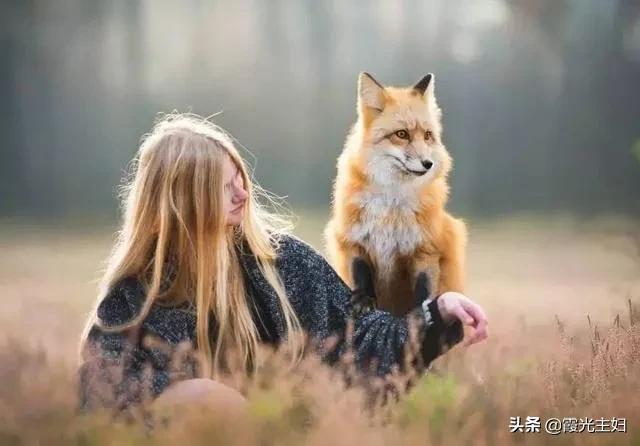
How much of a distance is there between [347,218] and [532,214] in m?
0.57

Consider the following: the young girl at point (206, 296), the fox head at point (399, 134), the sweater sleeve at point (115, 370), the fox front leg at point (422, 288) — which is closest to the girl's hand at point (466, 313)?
the young girl at point (206, 296)

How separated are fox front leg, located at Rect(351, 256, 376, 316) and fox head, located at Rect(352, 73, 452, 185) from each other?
222 millimetres

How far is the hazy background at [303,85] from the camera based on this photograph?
2422 millimetres

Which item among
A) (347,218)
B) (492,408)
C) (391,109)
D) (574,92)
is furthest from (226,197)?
(574,92)

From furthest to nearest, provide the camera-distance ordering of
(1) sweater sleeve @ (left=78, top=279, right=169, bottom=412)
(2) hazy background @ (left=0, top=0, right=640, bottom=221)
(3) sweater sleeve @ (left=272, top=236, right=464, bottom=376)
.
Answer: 1. (2) hazy background @ (left=0, top=0, right=640, bottom=221)
2. (3) sweater sleeve @ (left=272, top=236, right=464, bottom=376)
3. (1) sweater sleeve @ (left=78, top=279, right=169, bottom=412)

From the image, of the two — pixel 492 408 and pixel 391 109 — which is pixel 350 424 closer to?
pixel 492 408

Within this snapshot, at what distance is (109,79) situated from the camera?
8.04ft

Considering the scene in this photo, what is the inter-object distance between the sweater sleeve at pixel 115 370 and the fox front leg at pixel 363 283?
54 centimetres

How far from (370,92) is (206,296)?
2.22 feet

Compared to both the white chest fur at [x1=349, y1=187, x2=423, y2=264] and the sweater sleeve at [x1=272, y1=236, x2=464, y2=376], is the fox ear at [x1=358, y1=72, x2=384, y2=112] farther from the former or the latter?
the sweater sleeve at [x1=272, y1=236, x2=464, y2=376]

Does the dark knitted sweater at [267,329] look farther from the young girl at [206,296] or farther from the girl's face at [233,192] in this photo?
the girl's face at [233,192]

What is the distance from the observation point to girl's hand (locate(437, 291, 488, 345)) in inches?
79.4

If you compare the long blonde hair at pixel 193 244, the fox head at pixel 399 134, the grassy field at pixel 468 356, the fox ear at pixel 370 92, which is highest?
the fox ear at pixel 370 92

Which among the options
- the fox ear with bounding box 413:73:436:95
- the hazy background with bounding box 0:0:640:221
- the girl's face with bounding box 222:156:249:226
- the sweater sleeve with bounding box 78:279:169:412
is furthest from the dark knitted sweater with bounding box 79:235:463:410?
the fox ear with bounding box 413:73:436:95
